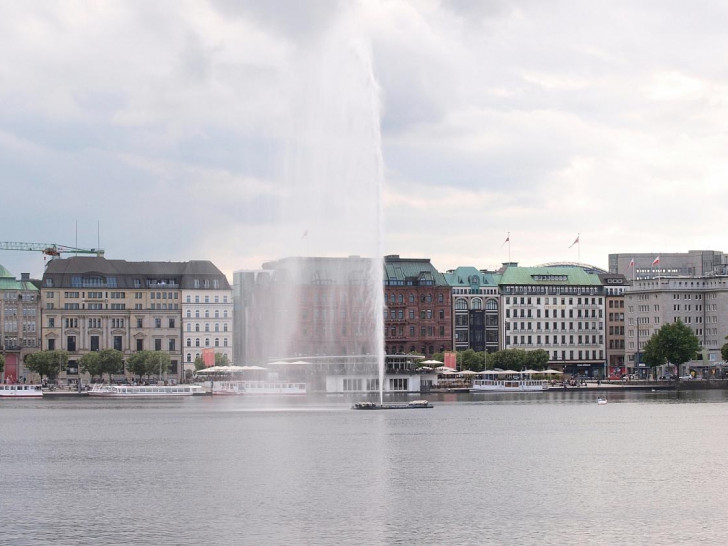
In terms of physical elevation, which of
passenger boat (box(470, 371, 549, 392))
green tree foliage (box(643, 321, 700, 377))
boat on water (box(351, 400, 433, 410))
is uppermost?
green tree foliage (box(643, 321, 700, 377))

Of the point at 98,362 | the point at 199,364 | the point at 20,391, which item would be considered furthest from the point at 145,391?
the point at 199,364

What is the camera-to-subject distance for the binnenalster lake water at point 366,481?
46219 mm

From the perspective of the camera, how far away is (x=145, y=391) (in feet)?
558

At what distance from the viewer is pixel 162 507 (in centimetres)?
5216

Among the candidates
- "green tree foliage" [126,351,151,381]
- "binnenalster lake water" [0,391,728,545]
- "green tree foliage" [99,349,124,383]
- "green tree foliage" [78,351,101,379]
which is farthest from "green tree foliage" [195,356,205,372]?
"binnenalster lake water" [0,391,728,545]

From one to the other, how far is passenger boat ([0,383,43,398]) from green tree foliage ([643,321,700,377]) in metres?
91.3

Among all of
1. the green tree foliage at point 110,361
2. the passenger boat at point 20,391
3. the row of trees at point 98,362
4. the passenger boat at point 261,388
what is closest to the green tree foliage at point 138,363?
the row of trees at point 98,362

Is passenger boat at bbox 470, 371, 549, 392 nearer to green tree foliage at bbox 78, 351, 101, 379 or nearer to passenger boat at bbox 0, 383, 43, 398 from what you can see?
green tree foliage at bbox 78, 351, 101, 379

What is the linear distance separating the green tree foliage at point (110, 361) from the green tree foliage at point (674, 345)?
3187 inches

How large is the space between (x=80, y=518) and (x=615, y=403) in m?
96.6

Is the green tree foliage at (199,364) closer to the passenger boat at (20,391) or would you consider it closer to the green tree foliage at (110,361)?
the green tree foliage at (110,361)

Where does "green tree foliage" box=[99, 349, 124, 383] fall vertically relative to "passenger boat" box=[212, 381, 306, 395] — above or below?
above

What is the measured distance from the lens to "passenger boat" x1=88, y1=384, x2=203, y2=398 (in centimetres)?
16900

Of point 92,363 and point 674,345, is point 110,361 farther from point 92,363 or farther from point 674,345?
point 674,345
